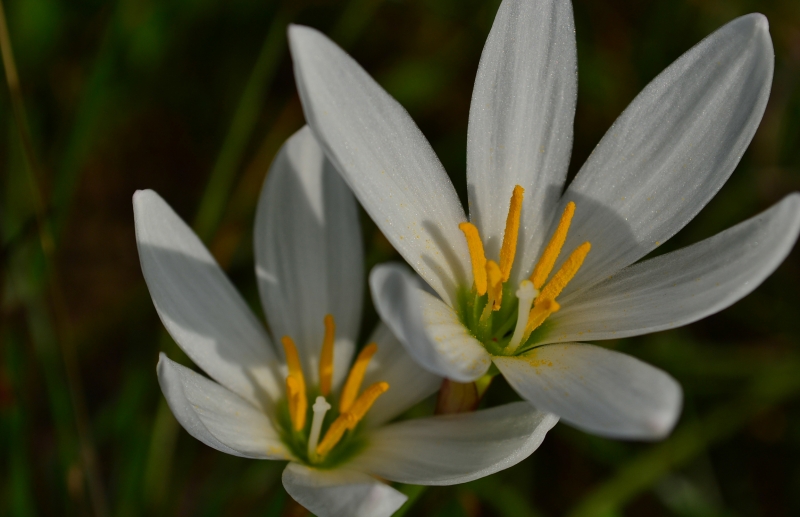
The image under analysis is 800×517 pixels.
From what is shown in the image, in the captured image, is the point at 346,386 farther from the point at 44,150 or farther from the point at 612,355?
the point at 44,150

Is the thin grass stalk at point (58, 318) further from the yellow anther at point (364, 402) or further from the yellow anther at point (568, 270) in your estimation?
the yellow anther at point (568, 270)

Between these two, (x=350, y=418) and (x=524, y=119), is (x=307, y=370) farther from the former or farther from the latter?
(x=524, y=119)

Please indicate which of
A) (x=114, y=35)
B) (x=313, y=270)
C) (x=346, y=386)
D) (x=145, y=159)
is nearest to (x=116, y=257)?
(x=145, y=159)

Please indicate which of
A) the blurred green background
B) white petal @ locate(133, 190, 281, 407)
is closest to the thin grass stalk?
the blurred green background

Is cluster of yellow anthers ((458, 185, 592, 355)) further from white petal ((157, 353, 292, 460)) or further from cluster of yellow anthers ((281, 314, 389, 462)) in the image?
white petal ((157, 353, 292, 460))

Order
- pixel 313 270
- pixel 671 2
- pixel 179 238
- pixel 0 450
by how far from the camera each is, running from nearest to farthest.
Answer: pixel 179 238 < pixel 313 270 < pixel 0 450 < pixel 671 2

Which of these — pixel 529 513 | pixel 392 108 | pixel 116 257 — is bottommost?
pixel 529 513
